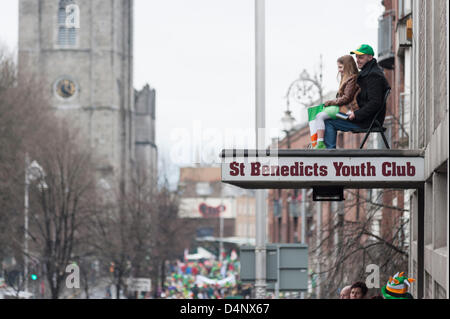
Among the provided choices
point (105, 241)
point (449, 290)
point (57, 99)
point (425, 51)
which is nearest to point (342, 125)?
point (425, 51)

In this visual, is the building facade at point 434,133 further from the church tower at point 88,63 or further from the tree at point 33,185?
the church tower at point 88,63

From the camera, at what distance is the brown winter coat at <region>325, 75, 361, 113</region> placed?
38.0 feet

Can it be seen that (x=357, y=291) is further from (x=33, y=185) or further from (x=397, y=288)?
(x=33, y=185)

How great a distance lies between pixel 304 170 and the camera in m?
11.1

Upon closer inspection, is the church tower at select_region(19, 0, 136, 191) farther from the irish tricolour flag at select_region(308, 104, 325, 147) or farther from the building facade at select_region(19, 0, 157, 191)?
the irish tricolour flag at select_region(308, 104, 325, 147)

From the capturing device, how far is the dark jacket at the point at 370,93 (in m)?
11.6

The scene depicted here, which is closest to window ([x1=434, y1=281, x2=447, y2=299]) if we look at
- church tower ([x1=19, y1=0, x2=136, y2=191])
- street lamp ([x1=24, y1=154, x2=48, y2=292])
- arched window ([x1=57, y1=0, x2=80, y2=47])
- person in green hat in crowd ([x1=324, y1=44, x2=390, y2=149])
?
person in green hat in crowd ([x1=324, y1=44, x2=390, y2=149])

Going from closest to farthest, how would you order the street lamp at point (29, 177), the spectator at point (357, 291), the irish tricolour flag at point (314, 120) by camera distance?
the spectator at point (357, 291) < the irish tricolour flag at point (314, 120) < the street lamp at point (29, 177)

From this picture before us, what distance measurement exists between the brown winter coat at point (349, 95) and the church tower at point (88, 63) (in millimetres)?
99306

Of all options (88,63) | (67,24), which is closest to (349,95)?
(88,63)

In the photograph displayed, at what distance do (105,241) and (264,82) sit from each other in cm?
3732

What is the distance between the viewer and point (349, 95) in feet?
38.1

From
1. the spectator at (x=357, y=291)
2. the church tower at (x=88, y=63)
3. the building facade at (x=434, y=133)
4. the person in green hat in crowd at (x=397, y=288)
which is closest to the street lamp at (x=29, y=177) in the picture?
the building facade at (x=434, y=133)
